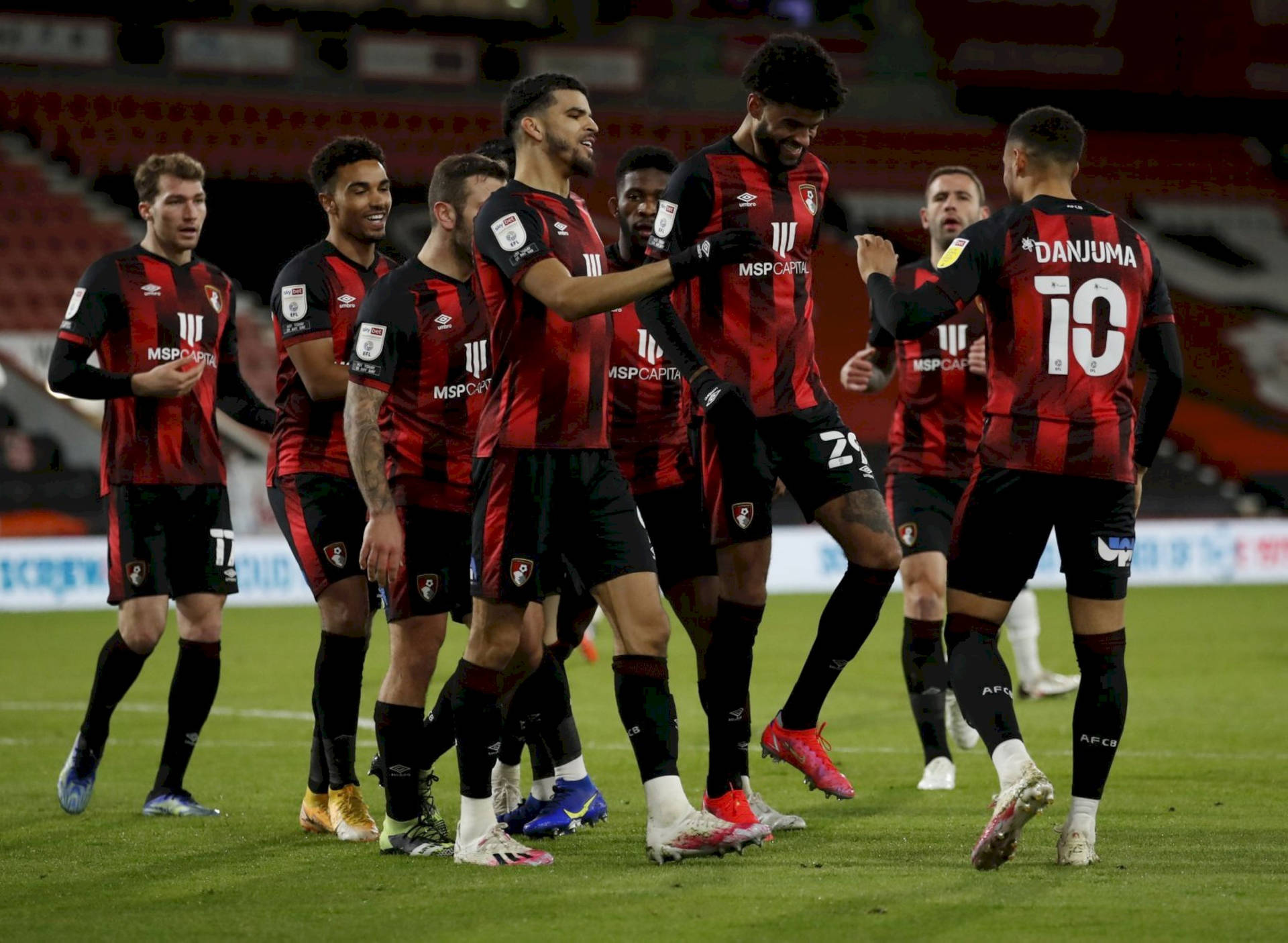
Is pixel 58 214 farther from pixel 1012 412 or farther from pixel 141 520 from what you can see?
pixel 1012 412


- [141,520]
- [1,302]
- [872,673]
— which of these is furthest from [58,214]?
[141,520]

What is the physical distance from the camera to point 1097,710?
214 inches

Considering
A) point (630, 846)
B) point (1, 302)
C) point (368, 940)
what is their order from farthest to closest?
1. point (1, 302)
2. point (630, 846)
3. point (368, 940)

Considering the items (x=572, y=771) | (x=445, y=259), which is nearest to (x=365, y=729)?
(x=572, y=771)

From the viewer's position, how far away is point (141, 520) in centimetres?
720

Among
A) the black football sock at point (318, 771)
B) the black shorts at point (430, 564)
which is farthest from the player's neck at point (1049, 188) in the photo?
the black football sock at point (318, 771)

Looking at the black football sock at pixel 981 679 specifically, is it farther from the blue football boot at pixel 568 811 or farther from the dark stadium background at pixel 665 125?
the dark stadium background at pixel 665 125

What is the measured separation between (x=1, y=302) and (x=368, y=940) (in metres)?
21.7

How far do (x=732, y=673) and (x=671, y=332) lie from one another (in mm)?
1256

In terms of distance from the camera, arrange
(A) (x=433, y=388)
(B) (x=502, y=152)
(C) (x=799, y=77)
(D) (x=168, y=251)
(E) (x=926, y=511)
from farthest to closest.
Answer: (E) (x=926, y=511) → (D) (x=168, y=251) → (B) (x=502, y=152) → (A) (x=433, y=388) → (C) (x=799, y=77)

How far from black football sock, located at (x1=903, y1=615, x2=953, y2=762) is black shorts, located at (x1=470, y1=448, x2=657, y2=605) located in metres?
2.55

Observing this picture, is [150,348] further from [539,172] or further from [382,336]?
[539,172]

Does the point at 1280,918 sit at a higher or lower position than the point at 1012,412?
lower

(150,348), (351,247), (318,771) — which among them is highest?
(351,247)
